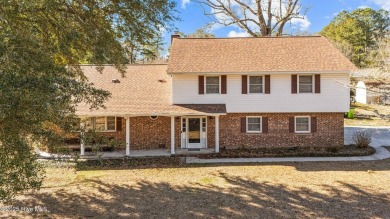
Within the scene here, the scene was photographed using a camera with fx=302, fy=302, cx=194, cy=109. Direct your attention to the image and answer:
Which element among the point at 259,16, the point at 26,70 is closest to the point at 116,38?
the point at 26,70

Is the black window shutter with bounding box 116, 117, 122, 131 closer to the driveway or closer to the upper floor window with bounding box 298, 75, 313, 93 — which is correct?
the upper floor window with bounding box 298, 75, 313, 93

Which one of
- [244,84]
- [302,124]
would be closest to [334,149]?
[302,124]

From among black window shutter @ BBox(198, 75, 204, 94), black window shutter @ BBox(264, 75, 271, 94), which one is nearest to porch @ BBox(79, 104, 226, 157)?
black window shutter @ BBox(198, 75, 204, 94)

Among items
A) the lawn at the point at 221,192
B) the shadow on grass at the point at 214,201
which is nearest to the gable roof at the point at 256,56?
the lawn at the point at 221,192

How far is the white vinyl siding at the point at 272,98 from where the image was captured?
1833cm

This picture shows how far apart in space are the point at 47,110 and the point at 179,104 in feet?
41.5

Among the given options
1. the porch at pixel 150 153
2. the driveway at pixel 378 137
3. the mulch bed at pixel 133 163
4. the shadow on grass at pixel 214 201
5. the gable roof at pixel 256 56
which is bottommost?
the shadow on grass at pixel 214 201

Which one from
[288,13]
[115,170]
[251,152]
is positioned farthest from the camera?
[288,13]

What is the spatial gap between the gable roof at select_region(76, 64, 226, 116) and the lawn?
3652 millimetres

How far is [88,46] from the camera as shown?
1079cm

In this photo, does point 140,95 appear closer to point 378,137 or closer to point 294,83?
point 294,83

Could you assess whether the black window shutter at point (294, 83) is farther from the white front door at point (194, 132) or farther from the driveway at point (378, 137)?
the white front door at point (194, 132)

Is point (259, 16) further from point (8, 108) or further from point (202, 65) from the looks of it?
point (8, 108)

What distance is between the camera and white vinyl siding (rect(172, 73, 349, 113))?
60.1 feet
